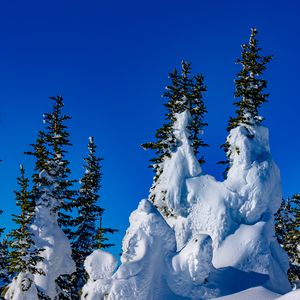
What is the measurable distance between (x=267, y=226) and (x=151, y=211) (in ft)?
24.8

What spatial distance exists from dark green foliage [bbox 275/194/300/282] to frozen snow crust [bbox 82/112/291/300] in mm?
9056

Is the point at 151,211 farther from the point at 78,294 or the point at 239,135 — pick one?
the point at 78,294

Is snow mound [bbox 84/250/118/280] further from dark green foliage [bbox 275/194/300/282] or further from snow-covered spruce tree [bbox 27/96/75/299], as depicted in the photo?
dark green foliage [bbox 275/194/300/282]

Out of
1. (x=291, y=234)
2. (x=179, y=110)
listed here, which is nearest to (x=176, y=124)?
(x=179, y=110)

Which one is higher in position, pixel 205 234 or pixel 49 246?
pixel 49 246

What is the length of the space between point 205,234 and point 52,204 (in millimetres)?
10751

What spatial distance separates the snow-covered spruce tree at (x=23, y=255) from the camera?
24453 millimetres

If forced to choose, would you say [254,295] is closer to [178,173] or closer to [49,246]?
[178,173]

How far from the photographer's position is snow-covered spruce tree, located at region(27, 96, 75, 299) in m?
26.6

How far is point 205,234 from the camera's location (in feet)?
73.5

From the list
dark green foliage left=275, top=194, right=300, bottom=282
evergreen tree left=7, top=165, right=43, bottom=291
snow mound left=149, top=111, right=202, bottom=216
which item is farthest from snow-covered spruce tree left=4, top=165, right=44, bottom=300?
dark green foliage left=275, top=194, right=300, bottom=282

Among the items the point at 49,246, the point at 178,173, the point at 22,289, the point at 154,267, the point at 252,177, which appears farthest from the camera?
the point at 178,173

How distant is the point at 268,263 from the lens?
2445 cm

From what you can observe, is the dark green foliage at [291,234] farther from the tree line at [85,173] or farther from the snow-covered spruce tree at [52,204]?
the snow-covered spruce tree at [52,204]
